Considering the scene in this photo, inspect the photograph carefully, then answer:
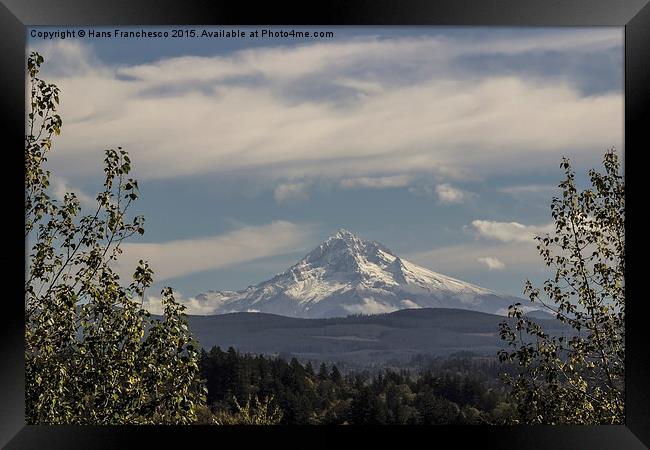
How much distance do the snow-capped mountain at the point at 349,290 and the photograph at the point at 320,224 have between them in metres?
0.17

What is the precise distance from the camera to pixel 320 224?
76.0 ft

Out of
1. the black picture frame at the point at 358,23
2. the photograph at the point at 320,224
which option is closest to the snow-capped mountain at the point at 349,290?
the photograph at the point at 320,224

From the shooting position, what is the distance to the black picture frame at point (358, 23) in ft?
8.86

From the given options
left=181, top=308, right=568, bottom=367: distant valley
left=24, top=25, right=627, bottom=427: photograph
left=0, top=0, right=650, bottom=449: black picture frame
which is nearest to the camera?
left=0, top=0, right=650, bottom=449: black picture frame

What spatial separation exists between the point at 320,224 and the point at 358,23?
20.5 meters

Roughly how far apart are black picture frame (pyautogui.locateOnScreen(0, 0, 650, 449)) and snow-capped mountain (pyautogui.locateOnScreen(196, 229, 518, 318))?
1409cm

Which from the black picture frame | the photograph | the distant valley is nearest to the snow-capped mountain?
the photograph

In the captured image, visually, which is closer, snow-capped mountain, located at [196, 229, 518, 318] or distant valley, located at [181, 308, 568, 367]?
distant valley, located at [181, 308, 568, 367]

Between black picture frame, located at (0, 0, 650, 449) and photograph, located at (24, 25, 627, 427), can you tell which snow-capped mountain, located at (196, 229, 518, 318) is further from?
black picture frame, located at (0, 0, 650, 449)

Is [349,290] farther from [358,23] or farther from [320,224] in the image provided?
[358,23]

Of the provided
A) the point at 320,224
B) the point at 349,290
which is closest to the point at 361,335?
the point at 320,224

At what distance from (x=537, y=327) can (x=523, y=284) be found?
37 centimetres

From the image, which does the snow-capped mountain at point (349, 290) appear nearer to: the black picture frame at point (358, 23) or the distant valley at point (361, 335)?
the distant valley at point (361, 335)

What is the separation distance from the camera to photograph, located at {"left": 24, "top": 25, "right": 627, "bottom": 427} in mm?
5555
